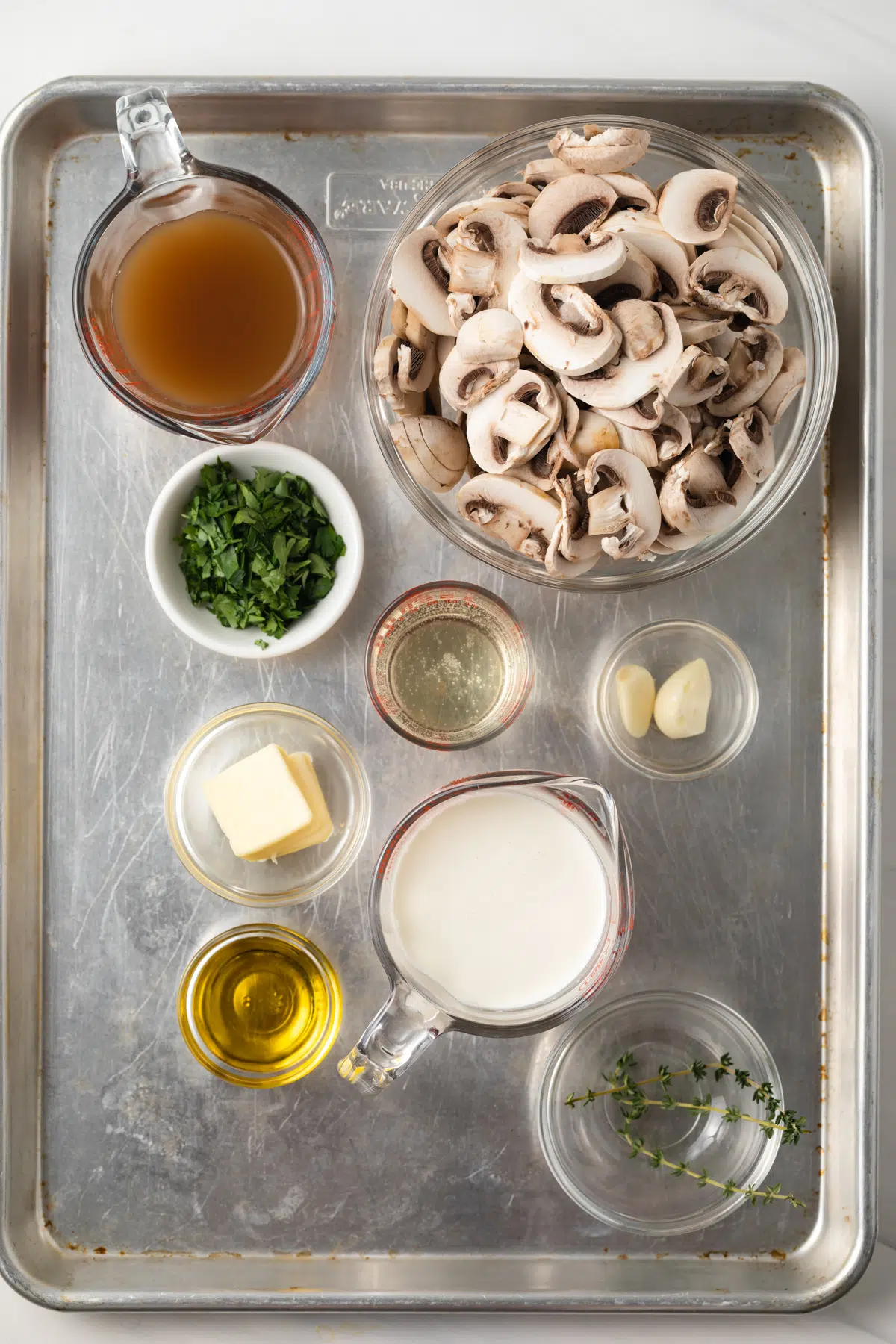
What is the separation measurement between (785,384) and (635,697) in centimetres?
37

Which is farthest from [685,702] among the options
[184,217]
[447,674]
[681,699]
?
[184,217]

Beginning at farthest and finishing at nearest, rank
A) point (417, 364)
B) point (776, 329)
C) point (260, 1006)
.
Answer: point (260, 1006)
point (776, 329)
point (417, 364)

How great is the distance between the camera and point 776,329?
109cm

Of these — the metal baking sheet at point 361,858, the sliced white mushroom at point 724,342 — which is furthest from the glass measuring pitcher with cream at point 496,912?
the sliced white mushroom at point 724,342

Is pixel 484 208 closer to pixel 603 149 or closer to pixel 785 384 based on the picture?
pixel 603 149

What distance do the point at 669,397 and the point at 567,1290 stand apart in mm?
969

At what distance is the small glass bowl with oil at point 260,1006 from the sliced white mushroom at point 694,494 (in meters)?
0.61

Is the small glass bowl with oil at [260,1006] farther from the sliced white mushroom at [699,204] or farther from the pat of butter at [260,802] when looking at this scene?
the sliced white mushroom at [699,204]

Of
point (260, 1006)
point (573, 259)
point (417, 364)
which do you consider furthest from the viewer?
point (260, 1006)

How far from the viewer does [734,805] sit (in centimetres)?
119

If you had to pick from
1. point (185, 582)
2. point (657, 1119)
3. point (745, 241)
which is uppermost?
point (745, 241)

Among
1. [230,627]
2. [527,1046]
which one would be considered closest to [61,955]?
[230,627]

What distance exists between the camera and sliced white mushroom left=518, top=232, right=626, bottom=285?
2.85 ft

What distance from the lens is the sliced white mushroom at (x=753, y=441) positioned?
930 millimetres
